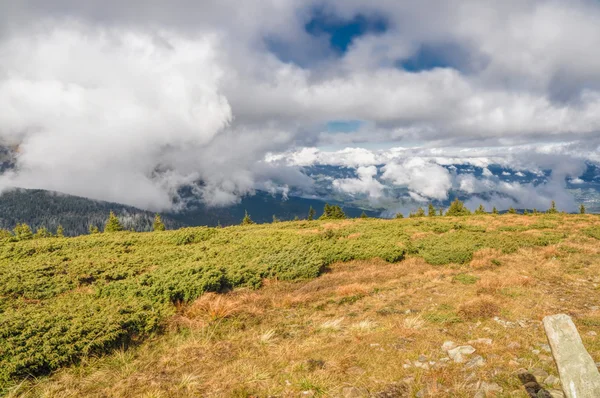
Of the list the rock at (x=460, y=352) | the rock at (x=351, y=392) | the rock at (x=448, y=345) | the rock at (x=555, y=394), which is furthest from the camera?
the rock at (x=448, y=345)

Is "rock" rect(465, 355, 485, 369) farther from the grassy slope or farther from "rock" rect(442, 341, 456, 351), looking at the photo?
"rock" rect(442, 341, 456, 351)

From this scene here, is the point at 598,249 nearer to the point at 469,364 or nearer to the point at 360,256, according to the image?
the point at 360,256

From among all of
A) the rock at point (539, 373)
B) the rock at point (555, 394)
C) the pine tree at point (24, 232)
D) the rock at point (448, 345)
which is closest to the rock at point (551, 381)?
the rock at point (539, 373)

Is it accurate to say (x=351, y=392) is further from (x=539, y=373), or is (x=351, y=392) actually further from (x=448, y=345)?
(x=539, y=373)

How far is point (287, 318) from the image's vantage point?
1076cm

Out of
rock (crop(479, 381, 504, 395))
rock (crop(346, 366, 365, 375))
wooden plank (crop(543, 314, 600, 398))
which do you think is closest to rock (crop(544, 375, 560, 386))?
rock (crop(479, 381, 504, 395))

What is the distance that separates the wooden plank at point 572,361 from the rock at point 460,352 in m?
3.30

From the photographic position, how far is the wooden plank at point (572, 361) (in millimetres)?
3859

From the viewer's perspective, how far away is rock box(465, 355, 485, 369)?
664cm

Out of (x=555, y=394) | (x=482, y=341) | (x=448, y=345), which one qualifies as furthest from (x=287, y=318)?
(x=555, y=394)

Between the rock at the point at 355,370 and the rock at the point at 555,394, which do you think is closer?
the rock at the point at 555,394

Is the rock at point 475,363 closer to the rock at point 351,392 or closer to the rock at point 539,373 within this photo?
the rock at point 539,373

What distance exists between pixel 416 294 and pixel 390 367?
20.3 ft

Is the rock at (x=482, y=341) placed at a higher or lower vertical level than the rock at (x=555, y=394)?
lower
